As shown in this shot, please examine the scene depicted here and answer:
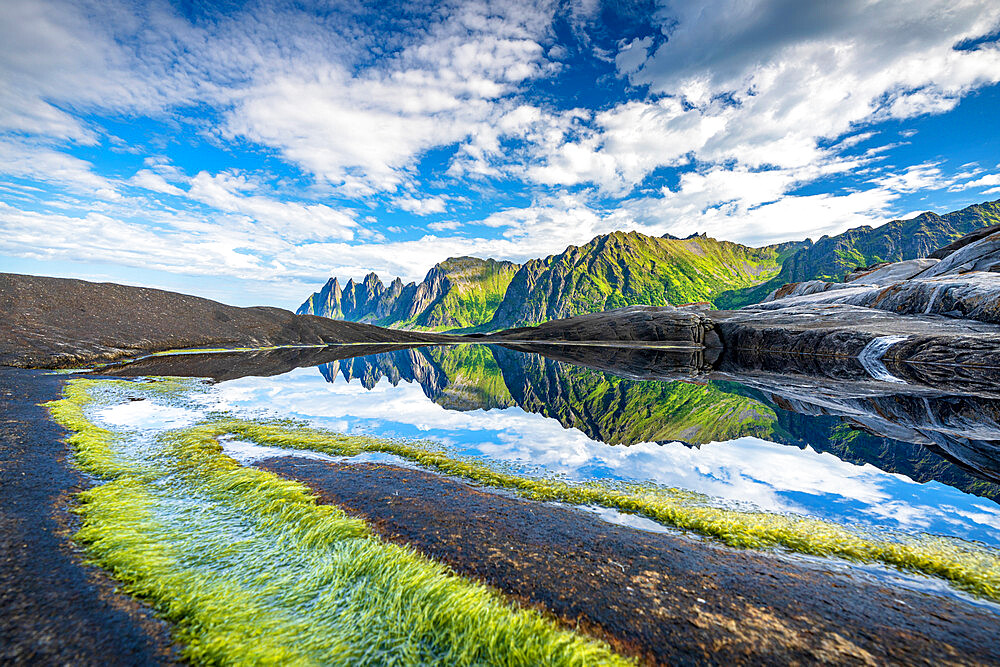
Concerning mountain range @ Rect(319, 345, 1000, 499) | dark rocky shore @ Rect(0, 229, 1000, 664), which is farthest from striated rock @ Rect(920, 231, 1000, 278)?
mountain range @ Rect(319, 345, 1000, 499)

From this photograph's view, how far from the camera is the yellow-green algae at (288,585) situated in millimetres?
4766

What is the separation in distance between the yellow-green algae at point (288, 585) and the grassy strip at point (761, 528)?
4953 millimetres

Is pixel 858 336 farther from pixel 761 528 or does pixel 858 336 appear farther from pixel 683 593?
pixel 683 593

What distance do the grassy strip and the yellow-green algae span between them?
495 cm

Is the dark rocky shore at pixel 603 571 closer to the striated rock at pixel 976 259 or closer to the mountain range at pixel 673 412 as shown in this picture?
the mountain range at pixel 673 412

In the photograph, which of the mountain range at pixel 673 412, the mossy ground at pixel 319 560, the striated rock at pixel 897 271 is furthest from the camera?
the striated rock at pixel 897 271

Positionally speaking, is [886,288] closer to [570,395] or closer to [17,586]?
[570,395]

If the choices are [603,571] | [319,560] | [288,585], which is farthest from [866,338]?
[288,585]

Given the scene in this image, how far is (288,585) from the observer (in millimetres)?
6203

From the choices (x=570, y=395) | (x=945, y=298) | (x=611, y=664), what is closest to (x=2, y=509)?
(x=611, y=664)

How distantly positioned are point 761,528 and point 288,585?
1031 centimetres

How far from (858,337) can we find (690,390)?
3048cm

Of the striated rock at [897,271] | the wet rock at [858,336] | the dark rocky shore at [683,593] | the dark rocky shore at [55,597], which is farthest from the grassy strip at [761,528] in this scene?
the striated rock at [897,271]

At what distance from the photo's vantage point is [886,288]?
2130 inches
